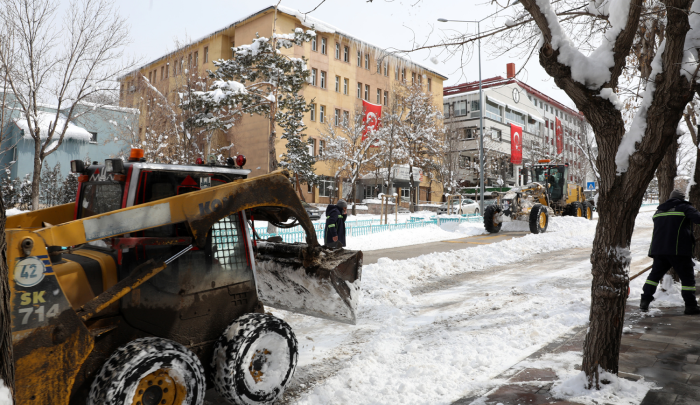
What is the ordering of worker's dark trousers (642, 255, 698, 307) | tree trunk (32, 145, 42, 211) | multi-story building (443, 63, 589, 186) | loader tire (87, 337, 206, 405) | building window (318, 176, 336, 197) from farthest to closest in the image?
1. multi-story building (443, 63, 589, 186)
2. building window (318, 176, 336, 197)
3. tree trunk (32, 145, 42, 211)
4. worker's dark trousers (642, 255, 698, 307)
5. loader tire (87, 337, 206, 405)

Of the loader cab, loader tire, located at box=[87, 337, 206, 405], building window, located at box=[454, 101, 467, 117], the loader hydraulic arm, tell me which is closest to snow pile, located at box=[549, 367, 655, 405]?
the loader hydraulic arm

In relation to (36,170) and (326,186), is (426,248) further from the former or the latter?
(326,186)

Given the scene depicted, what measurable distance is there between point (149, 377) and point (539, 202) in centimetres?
2020

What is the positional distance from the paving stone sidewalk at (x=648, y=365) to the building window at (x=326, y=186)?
33910 mm

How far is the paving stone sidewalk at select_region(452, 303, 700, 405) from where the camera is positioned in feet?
11.8

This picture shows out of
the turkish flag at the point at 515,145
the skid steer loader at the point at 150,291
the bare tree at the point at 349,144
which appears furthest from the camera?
the turkish flag at the point at 515,145

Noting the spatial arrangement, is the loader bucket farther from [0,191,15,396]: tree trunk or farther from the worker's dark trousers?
the worker's dark trousers

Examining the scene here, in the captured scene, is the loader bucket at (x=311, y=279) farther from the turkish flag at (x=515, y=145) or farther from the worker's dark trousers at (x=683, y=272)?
the turkish flag at (x=515, y=145)

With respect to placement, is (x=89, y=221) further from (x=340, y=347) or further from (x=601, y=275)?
(x=601, y=275)

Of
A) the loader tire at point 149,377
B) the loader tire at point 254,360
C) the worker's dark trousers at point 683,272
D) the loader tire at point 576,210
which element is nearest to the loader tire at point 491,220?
the loader tire at point 576,210

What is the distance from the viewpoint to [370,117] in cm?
3581

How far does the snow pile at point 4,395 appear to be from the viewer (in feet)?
Result: 6.13

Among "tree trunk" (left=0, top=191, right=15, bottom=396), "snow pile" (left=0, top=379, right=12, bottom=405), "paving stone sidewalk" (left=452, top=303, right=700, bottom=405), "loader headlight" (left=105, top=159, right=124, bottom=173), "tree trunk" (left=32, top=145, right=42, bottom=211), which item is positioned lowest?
"paving stone sidewalk" (left=452, top=303, right=700, bottom=405)

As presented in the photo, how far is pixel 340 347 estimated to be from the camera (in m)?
5.13
